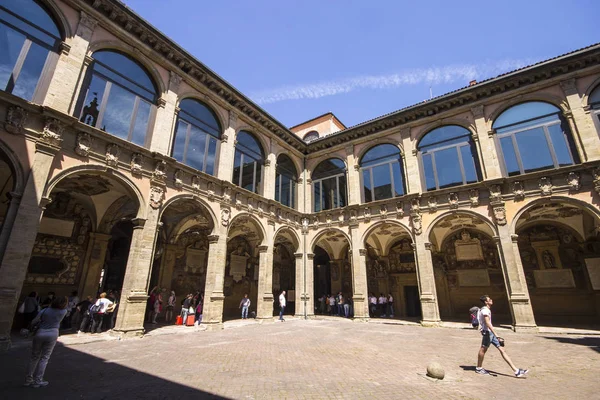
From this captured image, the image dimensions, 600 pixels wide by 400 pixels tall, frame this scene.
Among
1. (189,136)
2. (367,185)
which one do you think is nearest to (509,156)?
(367,185)

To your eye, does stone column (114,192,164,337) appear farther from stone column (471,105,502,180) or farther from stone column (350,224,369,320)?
stone column (471,105,502,180)

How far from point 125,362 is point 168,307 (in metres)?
9.13

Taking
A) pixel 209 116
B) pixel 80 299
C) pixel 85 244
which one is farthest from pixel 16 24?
pixel 80 299

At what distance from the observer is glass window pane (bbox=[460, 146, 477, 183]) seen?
47.2 feet

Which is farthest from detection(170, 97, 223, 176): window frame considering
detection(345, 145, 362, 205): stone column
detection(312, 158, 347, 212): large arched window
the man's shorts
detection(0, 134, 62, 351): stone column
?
the man's shorts

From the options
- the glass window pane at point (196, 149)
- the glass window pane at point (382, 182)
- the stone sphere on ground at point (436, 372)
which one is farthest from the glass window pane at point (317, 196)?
the stone sphere on ground at point (436, 372)

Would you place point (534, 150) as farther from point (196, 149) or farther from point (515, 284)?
point (196, 149)

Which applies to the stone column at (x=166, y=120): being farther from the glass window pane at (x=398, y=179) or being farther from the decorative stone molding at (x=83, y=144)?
the glass window pane at (x=398, y=179)

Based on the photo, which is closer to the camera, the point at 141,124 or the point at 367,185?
the point at 141,124

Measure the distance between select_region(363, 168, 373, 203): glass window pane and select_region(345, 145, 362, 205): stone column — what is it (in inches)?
14.4

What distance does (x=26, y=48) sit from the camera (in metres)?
9.02

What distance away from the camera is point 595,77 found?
1255 centimetres

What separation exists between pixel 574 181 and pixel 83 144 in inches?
730

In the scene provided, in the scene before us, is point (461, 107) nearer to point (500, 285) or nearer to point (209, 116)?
point (500, 285)
